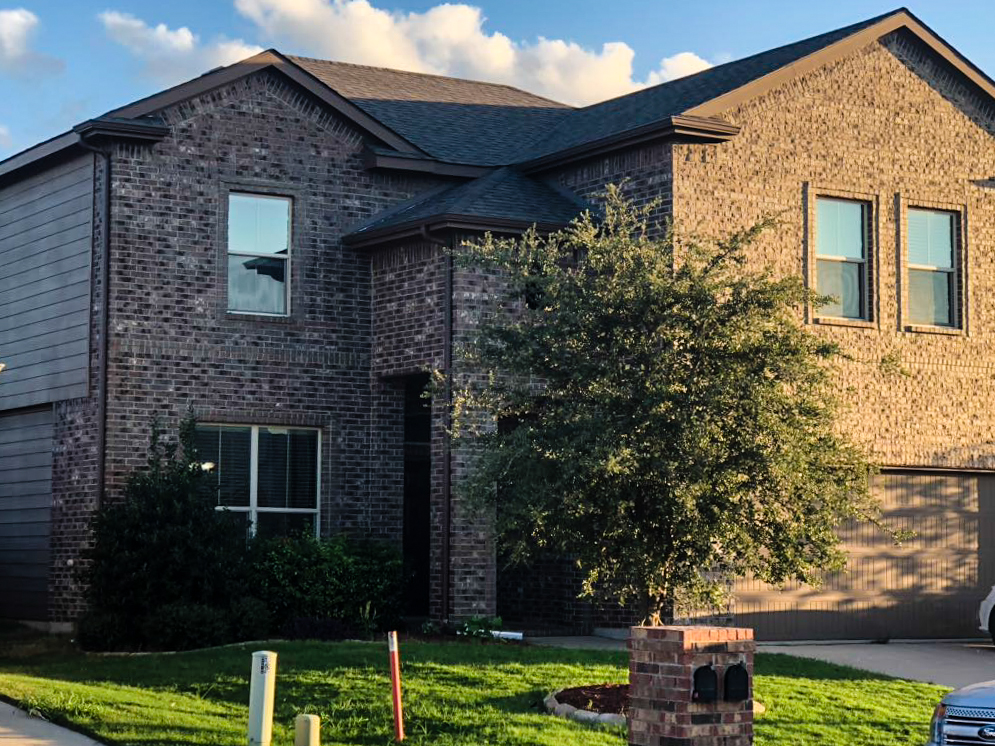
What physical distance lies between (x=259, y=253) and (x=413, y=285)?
2.32m

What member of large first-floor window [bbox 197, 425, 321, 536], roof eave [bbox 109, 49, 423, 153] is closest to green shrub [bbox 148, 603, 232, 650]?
large first-floor window [bbox 197, 425, 321, 536]

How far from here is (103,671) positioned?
61.1ft

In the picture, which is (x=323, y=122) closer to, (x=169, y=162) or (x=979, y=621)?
(x=169, y=162)

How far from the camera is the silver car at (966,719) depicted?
12094 millimetres

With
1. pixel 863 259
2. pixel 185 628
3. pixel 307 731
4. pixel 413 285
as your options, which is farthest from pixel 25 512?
pixel 307 731

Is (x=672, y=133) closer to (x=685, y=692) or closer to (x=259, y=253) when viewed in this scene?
(x=259, y=253)

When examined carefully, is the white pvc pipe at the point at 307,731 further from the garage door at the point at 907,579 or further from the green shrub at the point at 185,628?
the garage door at the point at 907,579

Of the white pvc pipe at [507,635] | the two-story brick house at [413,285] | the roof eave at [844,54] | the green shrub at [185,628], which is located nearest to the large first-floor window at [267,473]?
the two-story brick house at [413,285]

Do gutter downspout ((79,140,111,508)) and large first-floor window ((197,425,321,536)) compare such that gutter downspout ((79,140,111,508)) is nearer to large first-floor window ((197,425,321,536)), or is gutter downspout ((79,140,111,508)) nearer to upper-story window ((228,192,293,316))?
large first-floor window ((197,425,321,536))

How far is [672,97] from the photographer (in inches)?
1000

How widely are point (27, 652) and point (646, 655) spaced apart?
11.7 m

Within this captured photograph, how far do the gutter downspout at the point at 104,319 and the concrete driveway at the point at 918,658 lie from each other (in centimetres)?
908

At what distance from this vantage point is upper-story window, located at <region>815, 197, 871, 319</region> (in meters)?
24.0

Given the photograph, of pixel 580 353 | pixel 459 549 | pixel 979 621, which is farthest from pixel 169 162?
pixel 979 621
